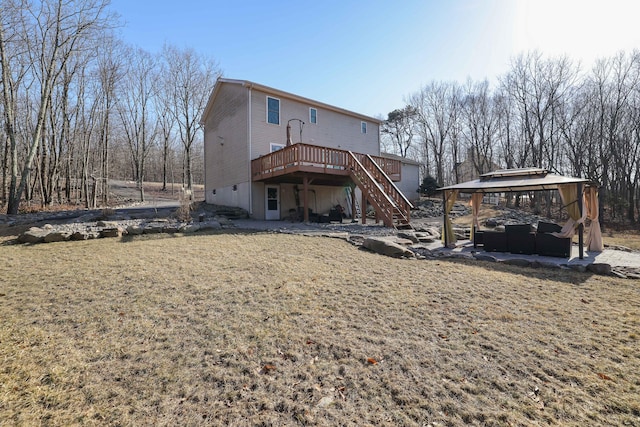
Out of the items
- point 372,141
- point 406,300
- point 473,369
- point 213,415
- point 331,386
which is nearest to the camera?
point 213,415

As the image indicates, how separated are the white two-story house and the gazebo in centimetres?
243

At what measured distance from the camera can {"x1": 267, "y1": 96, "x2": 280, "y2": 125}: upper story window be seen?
1418 centimetres

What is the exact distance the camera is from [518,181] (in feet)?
24.9

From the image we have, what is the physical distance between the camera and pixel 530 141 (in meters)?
22.9

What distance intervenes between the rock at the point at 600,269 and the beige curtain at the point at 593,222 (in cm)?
270

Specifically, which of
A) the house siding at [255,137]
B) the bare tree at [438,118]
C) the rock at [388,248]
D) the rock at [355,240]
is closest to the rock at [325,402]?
the rock at [388,248]

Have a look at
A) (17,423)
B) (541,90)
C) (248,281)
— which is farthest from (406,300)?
(541,90)

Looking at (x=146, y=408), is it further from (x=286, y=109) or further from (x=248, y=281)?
(x=286, y=109)

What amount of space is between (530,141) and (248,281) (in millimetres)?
26884

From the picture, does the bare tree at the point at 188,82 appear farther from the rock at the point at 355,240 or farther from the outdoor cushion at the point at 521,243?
the outdoor cushion at the point at 521,243

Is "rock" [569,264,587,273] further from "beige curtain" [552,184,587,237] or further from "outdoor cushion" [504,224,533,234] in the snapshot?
"outdoor cushion" [504,224,533,234]

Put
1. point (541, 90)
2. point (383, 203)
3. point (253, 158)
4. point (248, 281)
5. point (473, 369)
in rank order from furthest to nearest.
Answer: point (541, 90), point (253, 158), point (383, 203), point (248, 281), point (473, 369)

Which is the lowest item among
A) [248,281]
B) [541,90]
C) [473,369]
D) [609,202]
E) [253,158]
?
[473,369]

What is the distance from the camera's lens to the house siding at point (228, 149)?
45.9 feet
